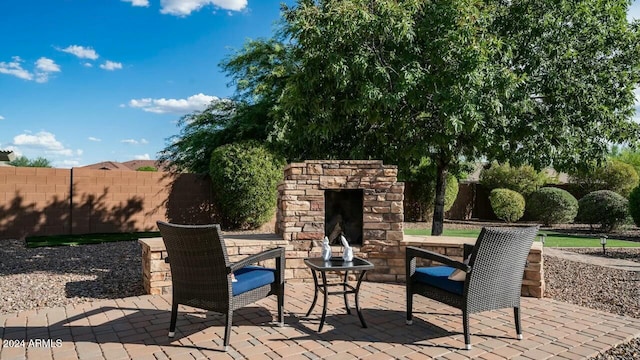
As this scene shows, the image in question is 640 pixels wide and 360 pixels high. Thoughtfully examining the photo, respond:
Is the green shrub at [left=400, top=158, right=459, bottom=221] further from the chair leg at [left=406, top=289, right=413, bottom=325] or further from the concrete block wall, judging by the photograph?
the chair leg at [left=406, top=289, right=413, bottom=325]

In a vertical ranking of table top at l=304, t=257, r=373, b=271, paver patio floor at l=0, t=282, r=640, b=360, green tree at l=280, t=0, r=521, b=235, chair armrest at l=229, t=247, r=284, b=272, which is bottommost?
paver patio floor at l=0, t=282, r=640, b=360

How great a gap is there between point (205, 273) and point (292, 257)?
2.09 meters

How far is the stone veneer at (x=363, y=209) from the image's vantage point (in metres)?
5.12

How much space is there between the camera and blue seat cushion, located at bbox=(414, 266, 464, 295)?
324 cm

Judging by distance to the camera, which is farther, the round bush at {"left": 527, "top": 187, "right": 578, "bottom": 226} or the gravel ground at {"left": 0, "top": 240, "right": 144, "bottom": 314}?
the round bush at {"left": 527, "top": 187, "right": 578, "bottom": 226}

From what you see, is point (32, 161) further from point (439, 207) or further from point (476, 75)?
point (476, 75)

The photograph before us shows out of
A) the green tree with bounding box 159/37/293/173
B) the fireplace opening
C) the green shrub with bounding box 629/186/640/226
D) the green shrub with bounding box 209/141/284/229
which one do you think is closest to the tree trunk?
the fireplace opening

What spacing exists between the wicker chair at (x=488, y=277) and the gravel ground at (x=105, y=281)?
30.5 inches

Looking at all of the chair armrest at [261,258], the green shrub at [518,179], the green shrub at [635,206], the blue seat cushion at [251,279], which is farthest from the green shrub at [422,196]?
the blue seat cushion at [251,279]

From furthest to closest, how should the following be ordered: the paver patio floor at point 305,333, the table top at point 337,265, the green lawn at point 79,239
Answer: the green lawn at point 79,239 → the table top at point 337,265 → the paver patio floor at point 305,333

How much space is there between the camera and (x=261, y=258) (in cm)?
340

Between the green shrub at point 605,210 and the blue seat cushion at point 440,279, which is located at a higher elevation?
the green shrub at point 605,210

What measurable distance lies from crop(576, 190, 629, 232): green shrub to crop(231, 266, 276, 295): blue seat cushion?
12.7 m

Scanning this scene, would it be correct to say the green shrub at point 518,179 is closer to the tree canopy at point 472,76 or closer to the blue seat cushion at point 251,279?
the tree canopy at point 472,76
